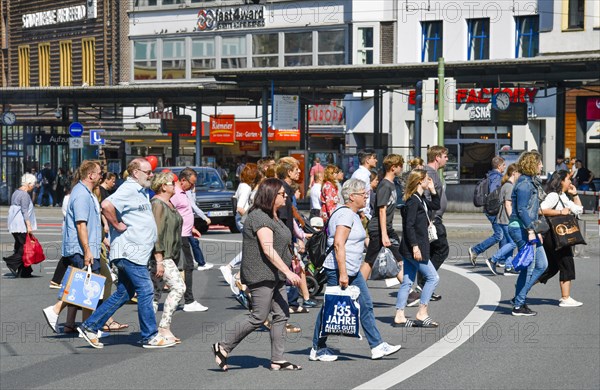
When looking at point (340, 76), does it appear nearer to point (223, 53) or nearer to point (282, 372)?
point (223, 53)

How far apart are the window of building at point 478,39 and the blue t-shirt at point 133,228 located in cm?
3994

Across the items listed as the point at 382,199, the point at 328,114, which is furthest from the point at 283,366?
Result: the point at 328,114

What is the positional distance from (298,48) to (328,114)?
3.45m

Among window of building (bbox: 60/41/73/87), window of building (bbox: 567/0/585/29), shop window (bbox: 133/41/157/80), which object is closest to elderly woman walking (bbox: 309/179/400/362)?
window of building (bbox: 567/0/585/29)

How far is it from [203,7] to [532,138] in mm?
18165

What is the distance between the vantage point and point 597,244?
80.0 feet

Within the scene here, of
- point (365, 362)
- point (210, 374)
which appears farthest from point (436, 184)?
point (210, 374)

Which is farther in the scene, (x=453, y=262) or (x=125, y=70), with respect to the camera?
(x=125, y=70)

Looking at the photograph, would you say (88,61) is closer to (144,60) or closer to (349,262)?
(144,60)

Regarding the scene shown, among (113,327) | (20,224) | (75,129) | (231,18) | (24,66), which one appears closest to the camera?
(113,327)

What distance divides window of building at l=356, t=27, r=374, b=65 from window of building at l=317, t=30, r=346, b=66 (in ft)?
2.87

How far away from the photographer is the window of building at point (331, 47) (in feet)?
175

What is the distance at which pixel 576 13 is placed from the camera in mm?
43156

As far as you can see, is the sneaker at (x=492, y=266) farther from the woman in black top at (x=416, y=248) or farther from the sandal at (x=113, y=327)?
the sandal at (x=113, y=327)
